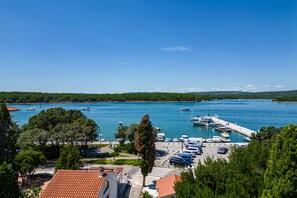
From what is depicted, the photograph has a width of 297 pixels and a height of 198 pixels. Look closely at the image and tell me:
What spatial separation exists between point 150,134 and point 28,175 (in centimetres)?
1395

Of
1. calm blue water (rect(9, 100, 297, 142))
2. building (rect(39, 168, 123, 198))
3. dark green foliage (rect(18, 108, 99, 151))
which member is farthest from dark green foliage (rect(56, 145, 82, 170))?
calm blue water (rect(9, 100, 297, 142))

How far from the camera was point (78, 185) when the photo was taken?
53.9 ft

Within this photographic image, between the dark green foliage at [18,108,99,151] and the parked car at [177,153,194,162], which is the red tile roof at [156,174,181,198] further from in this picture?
the dark green foliage at [18,108,99,151]

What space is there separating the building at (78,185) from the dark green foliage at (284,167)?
33.7 feet

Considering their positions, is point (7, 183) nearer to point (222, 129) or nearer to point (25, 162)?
point (25, 162)

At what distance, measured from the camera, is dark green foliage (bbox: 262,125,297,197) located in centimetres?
1005

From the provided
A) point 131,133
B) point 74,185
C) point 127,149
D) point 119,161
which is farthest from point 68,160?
point 131,133

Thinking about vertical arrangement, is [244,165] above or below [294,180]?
below

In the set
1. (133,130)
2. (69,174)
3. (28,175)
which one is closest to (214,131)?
(133,130)

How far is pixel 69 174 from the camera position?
17.4 meters

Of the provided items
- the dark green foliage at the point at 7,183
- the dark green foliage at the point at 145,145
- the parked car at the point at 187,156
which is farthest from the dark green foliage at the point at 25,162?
the parked car at the point at 187,156

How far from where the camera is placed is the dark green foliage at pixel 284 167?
10047mm

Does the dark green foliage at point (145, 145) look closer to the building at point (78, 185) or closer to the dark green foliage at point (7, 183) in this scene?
the building at point (78, 185)

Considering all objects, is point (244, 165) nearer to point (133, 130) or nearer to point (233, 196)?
point (233, 196)
